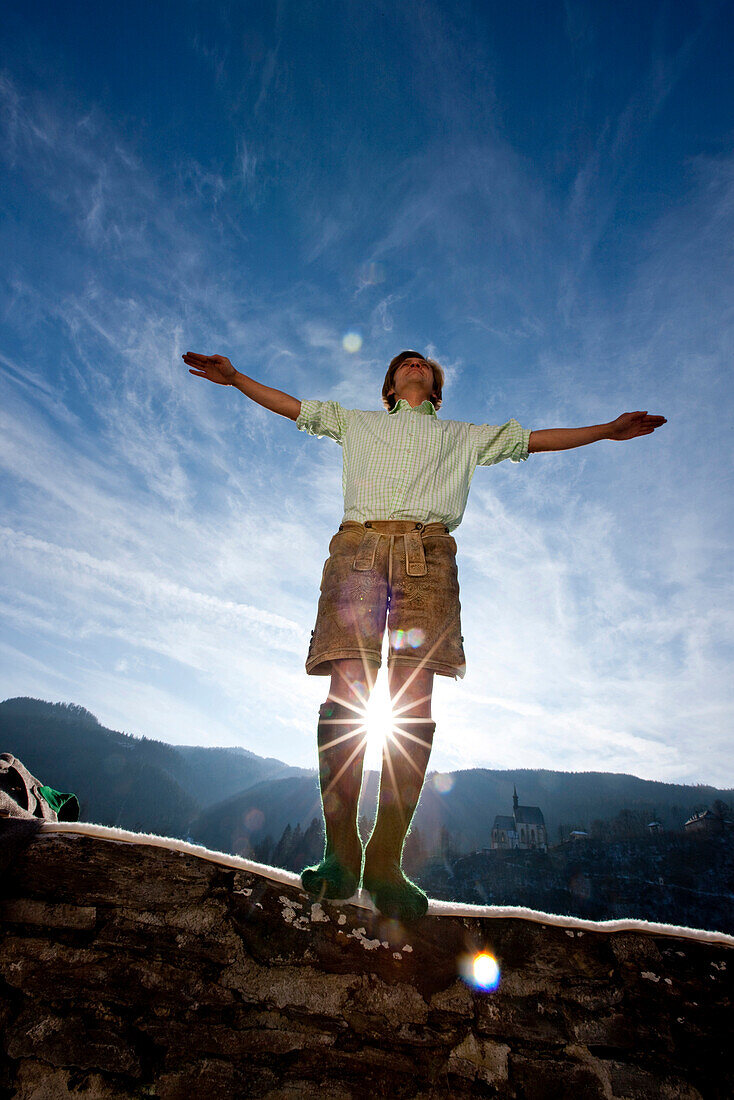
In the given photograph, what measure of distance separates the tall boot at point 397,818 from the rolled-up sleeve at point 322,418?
219cm

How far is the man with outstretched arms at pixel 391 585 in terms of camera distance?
2.44 meters

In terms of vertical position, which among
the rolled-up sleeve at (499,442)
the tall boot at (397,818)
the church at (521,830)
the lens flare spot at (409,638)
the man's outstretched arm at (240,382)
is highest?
the man's outstretched arm at (240,382)

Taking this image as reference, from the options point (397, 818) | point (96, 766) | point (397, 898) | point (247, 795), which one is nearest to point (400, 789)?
point (397, 818)

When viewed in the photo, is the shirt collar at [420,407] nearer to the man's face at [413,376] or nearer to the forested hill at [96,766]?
the man's face at [413,376]

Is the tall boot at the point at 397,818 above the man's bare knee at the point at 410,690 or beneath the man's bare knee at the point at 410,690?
beneath

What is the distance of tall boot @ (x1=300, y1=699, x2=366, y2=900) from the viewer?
91.4 inches

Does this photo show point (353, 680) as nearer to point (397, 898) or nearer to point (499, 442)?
point (397, 898)

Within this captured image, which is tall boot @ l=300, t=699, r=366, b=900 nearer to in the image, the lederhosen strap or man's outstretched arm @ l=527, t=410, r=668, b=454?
the lederhosen strap

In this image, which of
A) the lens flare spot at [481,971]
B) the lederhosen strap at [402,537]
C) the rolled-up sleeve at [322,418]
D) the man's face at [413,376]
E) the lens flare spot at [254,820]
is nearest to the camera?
the lens flare spot at [481,971]

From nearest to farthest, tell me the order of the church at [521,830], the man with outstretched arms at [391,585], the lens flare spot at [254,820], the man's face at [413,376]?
the man with outstretched arms at [391,585]
the man's face at [413,376]
the church at [521,830]
the lens flare spot at [254,820]

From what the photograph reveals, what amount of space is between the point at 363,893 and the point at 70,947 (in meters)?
1.22

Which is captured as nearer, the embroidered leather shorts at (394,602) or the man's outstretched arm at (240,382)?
the embroidered leather shorts at (394,602)

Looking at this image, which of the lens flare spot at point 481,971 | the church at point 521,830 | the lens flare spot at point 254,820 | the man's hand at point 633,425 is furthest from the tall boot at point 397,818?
the lens flare spot at point 254,820

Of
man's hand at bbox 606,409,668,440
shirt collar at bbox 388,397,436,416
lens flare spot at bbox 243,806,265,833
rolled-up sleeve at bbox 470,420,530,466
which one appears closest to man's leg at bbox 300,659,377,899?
rolled-up sleeve at bbox 470,420,530,466
